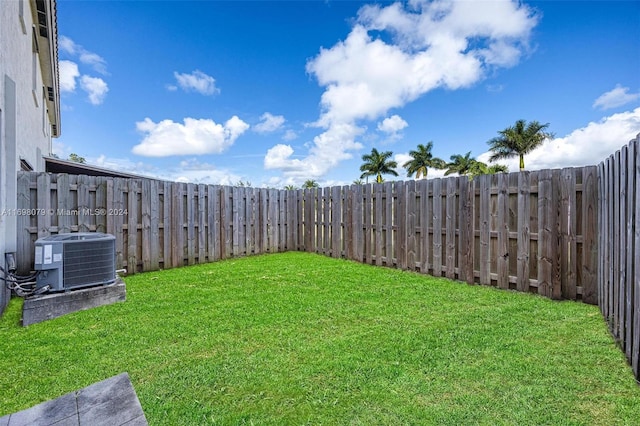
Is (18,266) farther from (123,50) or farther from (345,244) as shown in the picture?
(123,50)

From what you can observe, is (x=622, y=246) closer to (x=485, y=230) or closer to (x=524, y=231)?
(x=524, y=231)

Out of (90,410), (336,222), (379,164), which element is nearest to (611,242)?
(90,410)

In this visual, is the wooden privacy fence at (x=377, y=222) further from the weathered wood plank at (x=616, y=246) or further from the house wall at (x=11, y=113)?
the weathered wood plank at (x=616, y=246)

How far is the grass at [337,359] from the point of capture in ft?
5.79

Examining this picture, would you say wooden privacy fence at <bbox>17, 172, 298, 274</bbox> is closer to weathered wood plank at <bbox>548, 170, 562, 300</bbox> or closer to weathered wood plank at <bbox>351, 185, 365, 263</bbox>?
weathered wood plank at <bbox>351, 185, 365, 263</bbox>

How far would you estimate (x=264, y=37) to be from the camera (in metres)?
10.0

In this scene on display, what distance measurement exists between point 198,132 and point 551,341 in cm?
1786

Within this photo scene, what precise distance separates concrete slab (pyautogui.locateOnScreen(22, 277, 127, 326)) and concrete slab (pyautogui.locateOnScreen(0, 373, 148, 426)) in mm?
2009

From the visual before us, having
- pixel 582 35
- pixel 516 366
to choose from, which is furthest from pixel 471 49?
pixel 516 366

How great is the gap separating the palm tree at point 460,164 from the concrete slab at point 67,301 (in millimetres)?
42511

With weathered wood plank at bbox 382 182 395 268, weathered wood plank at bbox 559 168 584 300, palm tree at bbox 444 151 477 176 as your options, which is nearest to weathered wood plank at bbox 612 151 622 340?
weathered wood plank at bbox 559 168 584 300

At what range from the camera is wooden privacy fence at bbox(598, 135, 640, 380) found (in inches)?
83.1

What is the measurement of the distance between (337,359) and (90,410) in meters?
1.70

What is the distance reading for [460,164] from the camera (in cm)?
4116
